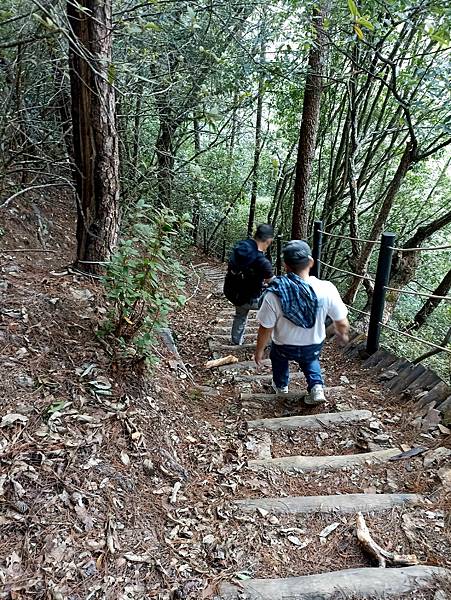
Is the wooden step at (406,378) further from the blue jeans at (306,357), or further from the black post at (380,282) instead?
the blue jeans at (306,357)

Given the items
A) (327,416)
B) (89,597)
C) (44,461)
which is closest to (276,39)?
(327,416)

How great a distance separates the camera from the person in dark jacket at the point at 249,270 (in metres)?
4.29

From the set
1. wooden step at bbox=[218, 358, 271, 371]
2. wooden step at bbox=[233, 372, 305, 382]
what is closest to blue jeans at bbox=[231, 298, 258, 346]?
wooden step at bbox=[218, 358, 271, 371]

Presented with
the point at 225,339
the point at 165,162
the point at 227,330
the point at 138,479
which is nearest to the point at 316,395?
the point at 138,479

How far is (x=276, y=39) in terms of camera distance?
6.00 m

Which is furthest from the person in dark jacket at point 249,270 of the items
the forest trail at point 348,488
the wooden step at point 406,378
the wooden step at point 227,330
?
the wooden step at point 406,378

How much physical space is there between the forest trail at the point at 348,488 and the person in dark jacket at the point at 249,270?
931mm

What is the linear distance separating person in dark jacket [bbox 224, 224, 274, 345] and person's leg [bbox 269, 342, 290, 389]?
105 centimetres

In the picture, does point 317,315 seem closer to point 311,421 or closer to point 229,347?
point 311,421

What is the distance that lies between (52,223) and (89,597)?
4.97 meters

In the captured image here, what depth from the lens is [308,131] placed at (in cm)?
622

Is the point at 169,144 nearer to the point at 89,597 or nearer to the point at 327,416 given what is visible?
the point at 327,416

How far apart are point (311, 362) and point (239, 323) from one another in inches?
59.8

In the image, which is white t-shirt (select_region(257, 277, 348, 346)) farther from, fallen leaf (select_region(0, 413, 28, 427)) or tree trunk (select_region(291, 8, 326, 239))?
tree trunk (select_region(291, 8, 326, 239))
